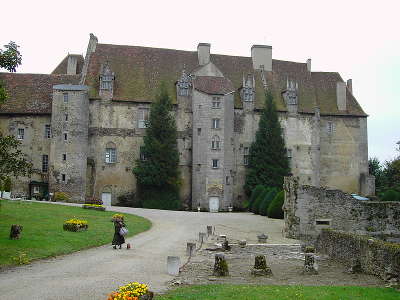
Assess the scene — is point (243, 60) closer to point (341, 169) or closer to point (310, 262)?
point (341, 169)

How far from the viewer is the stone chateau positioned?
55.4m

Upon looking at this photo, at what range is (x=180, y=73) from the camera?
61.5 m

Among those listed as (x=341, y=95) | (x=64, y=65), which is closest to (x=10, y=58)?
(x=64, y=65)

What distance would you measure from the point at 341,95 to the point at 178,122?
2093 cm

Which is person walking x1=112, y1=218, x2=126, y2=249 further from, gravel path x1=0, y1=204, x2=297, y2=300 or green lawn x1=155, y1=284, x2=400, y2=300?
green lawn x1=155, y1=284, x2=400, y2=300

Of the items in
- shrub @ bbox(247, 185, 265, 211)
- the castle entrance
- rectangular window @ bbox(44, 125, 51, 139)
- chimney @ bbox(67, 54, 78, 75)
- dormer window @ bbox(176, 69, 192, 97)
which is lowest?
the castle entrance

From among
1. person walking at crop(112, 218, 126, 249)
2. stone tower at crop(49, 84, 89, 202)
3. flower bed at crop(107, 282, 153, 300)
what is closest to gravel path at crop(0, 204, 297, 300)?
person walking at crop(112, 218, 126, 249)

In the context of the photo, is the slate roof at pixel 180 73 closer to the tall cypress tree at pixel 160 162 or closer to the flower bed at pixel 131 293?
the tall cypress tree at pixel 160 162

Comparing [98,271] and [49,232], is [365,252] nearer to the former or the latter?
[98,271]

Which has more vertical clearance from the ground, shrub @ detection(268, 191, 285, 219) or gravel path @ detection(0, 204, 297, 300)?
shrub @ detection(268, 191, 285, 219)

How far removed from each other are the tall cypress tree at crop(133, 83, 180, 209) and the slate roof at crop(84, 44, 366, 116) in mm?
3534

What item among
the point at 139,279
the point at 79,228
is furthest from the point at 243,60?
the point at 139,279

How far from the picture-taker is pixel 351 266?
67.0 feet

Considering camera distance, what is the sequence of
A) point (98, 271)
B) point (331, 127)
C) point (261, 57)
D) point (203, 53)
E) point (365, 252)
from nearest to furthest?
1. point (98, 271)
2. point (365, 252)
3. point (203, 53)
4. point (331, 127)
5. point (261, 57)
